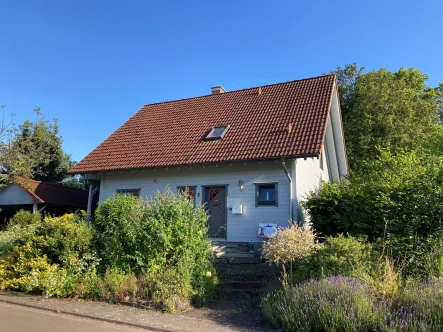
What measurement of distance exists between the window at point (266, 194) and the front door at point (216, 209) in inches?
55.6

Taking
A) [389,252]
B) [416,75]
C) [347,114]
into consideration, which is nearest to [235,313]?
[389,252]

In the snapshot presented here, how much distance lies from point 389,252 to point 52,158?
24835 millimetres

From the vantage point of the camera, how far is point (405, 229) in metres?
7.88

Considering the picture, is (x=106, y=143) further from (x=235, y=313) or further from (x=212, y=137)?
(x=235, y=313)

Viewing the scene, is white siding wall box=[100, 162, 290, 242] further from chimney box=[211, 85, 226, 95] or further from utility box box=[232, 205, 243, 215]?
chimney box=[211, 85, 226, 95]

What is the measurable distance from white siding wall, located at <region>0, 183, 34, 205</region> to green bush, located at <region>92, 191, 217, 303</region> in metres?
11.4

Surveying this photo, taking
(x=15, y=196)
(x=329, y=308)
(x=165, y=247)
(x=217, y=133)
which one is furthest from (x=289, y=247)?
(x=15, y=196)


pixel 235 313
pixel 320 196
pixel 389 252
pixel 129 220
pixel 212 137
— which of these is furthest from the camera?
pixel 212 137

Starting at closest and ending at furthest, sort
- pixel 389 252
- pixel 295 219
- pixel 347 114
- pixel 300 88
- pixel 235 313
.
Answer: pixel 235 313 → pixel 389 252 → pixel 295 219 → pixel 300 88 → pixel 347 114

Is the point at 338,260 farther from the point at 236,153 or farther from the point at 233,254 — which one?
the point at 236,153

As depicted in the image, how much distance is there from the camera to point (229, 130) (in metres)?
15.4

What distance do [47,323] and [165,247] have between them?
2.84 meters

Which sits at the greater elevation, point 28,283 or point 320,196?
point 320,196

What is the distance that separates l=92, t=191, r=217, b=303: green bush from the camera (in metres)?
7.95
